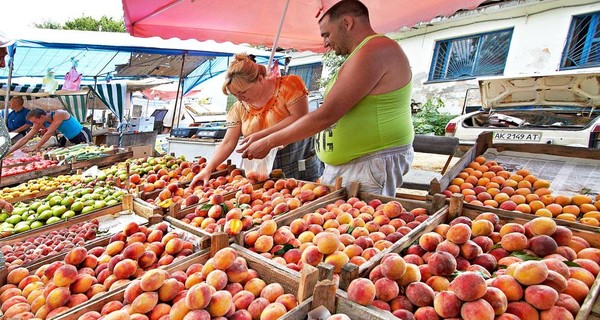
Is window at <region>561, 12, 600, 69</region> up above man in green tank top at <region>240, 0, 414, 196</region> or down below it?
above

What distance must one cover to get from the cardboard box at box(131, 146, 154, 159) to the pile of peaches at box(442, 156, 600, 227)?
707 cm

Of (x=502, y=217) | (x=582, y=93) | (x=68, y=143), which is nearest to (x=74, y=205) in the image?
(x=502, y=217)

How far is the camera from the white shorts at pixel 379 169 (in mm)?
2172

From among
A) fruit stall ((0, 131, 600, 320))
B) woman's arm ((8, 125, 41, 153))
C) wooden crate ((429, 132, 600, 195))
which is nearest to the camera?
fruit stall ((0, 131, 600, 320))

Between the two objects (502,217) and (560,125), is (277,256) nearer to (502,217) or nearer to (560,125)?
(502,217)

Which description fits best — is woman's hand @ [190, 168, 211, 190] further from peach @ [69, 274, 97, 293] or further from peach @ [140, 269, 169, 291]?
peach @ [140, 269, 169, 291]

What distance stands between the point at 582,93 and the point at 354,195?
6271mm

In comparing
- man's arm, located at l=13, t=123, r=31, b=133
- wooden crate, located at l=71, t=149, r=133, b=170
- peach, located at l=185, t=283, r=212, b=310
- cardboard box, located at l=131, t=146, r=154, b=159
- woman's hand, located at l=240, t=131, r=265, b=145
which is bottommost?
cardboard box, located at l=131, t=146, r=154, b=159

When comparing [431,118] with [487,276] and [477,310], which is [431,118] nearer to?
[487,276]

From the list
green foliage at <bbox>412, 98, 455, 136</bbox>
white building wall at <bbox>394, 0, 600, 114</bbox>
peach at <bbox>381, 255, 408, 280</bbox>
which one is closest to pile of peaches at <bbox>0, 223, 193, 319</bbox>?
peach at <bbox>381, 255, 408, 280</bbox>

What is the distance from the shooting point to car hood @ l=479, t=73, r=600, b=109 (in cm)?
577

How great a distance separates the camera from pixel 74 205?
2674 millimetres

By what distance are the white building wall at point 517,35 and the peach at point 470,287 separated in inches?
318

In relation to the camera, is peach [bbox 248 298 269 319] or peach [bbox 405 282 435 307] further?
peach [bbox 248 298 269 319]
